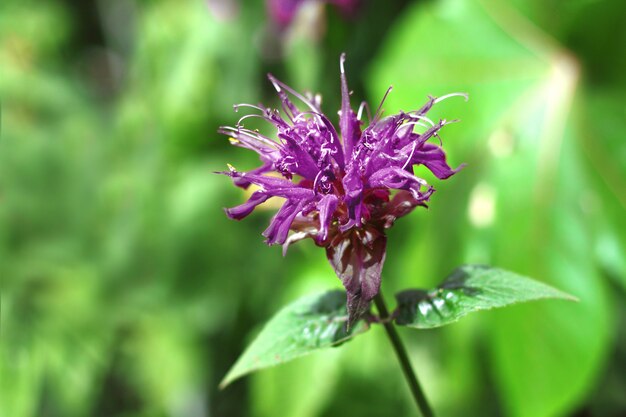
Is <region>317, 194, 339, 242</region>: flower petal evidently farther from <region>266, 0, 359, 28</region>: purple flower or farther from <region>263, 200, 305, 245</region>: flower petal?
<region>266, 0, 359, 28</region>: purple flower

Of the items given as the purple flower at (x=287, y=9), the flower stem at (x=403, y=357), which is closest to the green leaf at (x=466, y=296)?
the flower stem at (x=403, y=357)

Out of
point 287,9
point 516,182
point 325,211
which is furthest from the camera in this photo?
point 287,9

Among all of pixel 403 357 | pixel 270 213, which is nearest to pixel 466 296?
pixel 403 357

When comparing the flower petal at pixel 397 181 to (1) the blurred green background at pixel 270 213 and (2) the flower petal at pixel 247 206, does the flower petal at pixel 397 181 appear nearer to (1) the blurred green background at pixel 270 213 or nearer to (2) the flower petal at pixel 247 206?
(2) the flower petal at pixel 247 206

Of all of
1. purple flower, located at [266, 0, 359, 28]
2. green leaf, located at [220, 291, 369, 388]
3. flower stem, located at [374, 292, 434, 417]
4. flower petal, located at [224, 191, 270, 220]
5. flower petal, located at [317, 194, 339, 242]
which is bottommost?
flower stem, located at [374, 292, 434, 417]

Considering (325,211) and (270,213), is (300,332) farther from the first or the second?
(270,213)

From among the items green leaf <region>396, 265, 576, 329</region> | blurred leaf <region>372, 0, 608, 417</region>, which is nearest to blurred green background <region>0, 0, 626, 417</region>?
blurred leaf <region>372, 0, 608, 417</region>
